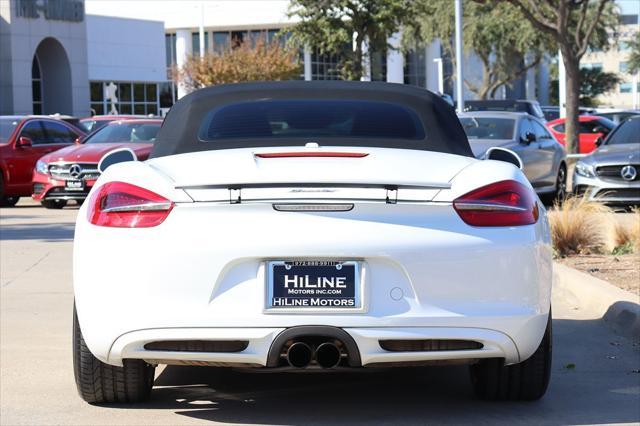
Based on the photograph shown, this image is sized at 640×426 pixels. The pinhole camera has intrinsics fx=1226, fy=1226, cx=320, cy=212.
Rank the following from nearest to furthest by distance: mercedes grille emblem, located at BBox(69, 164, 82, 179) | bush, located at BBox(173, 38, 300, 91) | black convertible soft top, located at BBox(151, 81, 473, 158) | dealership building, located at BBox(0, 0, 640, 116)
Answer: black convertible soft top, located at BBox(151, 81, 473, 158) < mercedes grille emblem, located at BBox(69, 164, 82, 179) < dealership building, located at BBox(0, 0, 640, 116) < bush, located at BBox(173, 38, 300, 91)

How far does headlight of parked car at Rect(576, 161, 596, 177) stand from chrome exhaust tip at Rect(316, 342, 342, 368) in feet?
44.3

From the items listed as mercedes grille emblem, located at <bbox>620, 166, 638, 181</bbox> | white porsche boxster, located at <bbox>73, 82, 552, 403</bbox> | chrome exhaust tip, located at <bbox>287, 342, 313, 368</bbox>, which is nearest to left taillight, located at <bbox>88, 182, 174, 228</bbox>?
white porsche boxster, located at <bbox>73, 82, 552, 403</bbox>

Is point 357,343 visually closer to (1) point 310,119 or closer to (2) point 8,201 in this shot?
(1) point 310,119

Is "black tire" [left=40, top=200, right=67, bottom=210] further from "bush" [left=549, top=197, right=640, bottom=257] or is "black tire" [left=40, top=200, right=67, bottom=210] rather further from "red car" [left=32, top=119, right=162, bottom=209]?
"bush" [left=549, top=197, right=640, bottom=257]

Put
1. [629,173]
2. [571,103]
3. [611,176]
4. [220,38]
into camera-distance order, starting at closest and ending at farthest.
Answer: [629,173], [611,176], [571,103], [220,38]

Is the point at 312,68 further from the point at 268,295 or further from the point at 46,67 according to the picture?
the point at 268,295

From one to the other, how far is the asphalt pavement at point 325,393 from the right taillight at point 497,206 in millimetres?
989

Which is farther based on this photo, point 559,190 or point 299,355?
point 559,190

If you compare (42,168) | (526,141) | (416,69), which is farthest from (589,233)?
(416,69)

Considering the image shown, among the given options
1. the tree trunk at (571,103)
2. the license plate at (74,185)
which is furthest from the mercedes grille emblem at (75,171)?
the tree trunk at (571,103)

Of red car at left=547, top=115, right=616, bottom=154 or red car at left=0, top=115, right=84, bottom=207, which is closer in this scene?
red car at left=0, top=115, right=84, bottom=207

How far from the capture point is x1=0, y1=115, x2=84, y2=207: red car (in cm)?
2094

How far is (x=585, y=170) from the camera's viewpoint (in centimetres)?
1830

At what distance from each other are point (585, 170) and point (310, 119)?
12373 millimetres
